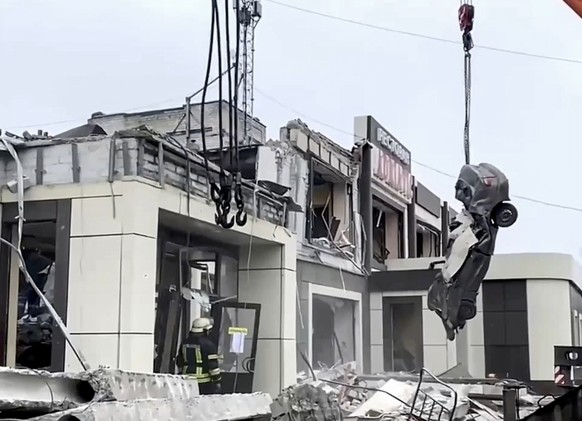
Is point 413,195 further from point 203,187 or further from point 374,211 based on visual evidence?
point 203,187

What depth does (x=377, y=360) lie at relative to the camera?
67.0 ft

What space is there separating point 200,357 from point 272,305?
1.61m

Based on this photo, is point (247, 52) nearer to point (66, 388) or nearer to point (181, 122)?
point (181, 122)

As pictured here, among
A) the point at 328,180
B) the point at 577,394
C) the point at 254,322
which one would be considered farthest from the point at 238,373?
the point at 328,180

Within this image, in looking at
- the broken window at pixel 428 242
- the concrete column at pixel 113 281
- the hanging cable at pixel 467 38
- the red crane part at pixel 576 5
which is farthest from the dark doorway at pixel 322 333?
the broken window at pixel 428 242

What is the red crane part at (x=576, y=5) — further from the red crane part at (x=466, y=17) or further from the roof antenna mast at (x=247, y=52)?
the roof antenna mast at (x=247, y=52)

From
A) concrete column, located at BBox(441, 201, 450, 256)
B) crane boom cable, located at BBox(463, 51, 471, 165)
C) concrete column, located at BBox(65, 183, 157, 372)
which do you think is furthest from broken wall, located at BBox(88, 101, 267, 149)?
concrete column, located at BBox(65, 183, 157, 372)

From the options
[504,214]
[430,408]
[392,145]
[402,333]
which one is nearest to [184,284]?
[430,408]

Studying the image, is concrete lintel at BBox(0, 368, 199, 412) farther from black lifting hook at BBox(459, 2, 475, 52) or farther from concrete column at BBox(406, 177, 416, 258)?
concrete column at BBox(406, 177, 416, 258)

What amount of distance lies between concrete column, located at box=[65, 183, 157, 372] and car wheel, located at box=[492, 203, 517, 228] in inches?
162

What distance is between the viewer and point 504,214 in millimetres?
9328

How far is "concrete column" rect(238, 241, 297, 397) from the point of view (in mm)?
11703

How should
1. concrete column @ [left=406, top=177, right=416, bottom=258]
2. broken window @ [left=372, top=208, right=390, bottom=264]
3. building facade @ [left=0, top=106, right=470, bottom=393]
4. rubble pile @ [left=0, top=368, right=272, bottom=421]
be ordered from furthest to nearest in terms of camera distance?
concrete column @ [left=406, top=177, right=416, bottom=258], broken window @ [left=372, top=208, right=390, bottom=264], building facade @ [left=0, top=106, right=470, bottom=393], rubble pile @ [left=0, top=368, right=272, bottom=421]

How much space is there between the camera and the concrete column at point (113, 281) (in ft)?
27.2
